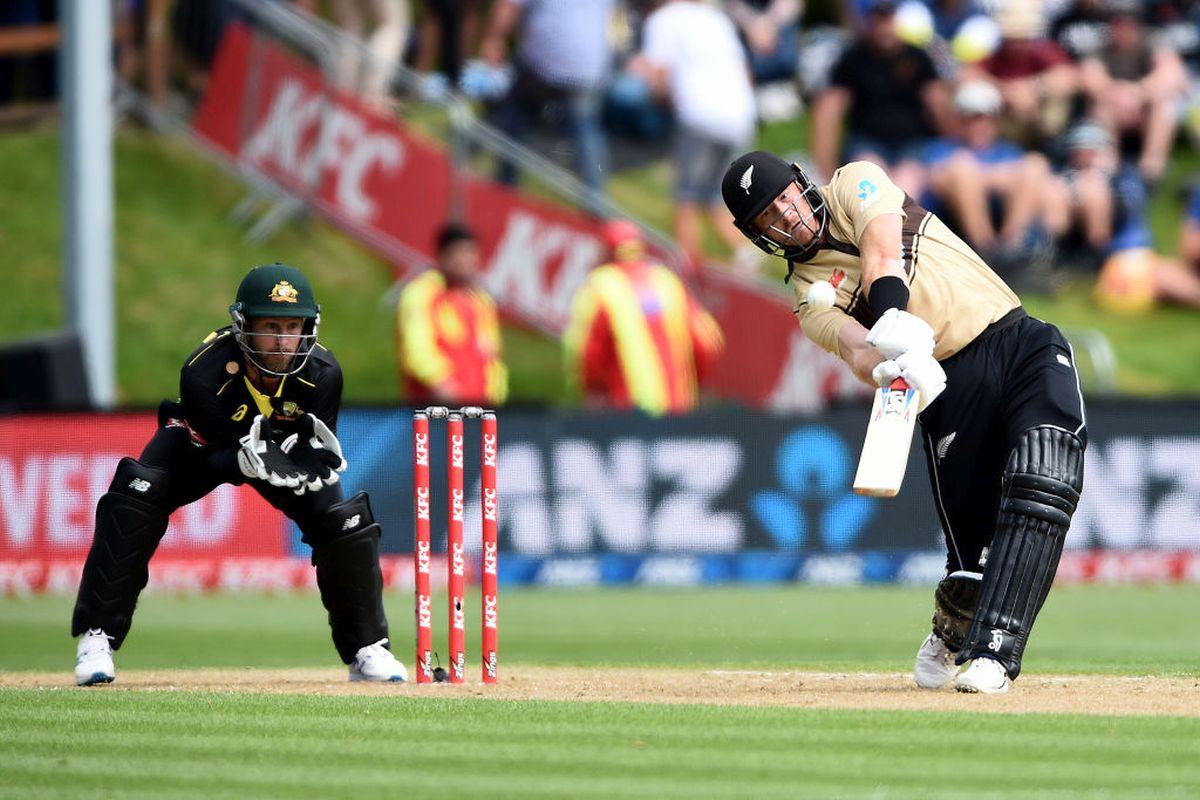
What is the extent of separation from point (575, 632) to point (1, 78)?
11.5 metres

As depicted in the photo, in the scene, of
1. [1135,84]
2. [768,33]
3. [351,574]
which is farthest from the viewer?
[768,33]

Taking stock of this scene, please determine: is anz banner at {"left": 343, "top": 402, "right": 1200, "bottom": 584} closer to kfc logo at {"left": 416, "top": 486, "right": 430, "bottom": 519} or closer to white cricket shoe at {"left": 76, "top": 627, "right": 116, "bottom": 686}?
white cricket shoe at {"left": 76, "top": 627, "right": 116, "bottom": 686}

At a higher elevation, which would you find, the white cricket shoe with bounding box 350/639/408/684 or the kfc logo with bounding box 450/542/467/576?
the kfc logo with bounding box 450/542/467/576

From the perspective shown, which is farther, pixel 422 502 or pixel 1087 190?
pixel 1087 190

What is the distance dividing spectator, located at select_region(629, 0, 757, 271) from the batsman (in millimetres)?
→ 10258

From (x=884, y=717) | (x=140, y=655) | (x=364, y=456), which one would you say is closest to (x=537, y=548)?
(x=364, y=456)

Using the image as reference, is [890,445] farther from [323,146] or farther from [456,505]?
[323,146]

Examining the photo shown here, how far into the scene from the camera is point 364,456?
15711 mm

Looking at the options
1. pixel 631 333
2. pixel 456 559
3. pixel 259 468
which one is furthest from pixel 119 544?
pixel 631 333

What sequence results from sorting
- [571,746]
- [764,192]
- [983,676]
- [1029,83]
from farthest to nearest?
[1029,83] → [764,192] → [983,676] → [571,746]

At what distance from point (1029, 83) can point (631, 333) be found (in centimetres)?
664

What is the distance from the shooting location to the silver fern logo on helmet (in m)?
8.48

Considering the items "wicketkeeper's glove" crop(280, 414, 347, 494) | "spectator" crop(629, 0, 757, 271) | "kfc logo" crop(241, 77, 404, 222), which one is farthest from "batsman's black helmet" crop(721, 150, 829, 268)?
"kfc logo" crop(241, 77, 404, 222)

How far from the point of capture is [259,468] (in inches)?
358
